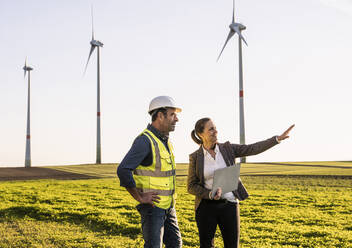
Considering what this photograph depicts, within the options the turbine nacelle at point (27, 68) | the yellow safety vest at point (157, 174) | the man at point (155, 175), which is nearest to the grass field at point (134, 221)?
the man at point (155, 175)

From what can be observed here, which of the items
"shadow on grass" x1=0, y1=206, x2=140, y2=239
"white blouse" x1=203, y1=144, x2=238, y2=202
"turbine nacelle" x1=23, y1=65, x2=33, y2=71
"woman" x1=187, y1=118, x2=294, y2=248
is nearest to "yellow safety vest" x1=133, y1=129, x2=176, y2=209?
"woman" x1=187, y1=118, x2=294, y2=248

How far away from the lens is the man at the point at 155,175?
13.1 ft

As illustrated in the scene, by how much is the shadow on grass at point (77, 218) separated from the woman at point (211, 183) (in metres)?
5.19

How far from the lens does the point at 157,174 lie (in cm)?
414

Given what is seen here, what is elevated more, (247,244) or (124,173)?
(124,173)

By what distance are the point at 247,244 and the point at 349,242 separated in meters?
2.41

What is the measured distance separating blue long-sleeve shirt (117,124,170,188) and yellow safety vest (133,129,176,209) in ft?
0.18

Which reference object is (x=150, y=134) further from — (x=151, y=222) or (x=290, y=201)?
(x=290, y=201)

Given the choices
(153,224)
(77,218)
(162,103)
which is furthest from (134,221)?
(162,103)

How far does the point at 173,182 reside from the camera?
4.37 meters

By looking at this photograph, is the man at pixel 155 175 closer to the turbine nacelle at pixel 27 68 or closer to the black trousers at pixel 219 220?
the black trousers at pixel 219 220

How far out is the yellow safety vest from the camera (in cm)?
412

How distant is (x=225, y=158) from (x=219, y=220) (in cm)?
79

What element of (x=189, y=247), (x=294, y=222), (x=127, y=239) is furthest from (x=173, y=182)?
(x=294, y=222)
